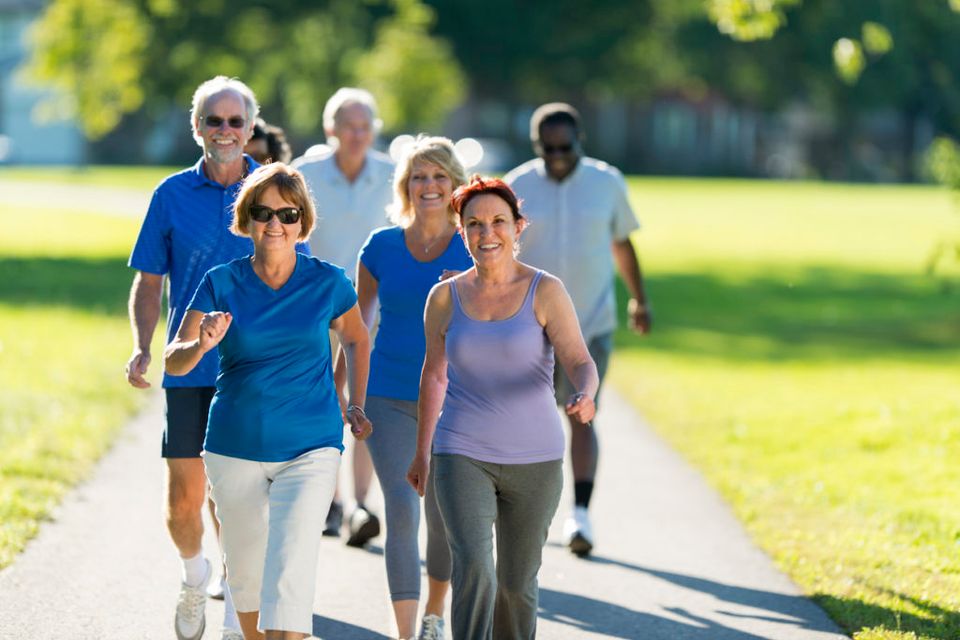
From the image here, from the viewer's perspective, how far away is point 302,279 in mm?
5188

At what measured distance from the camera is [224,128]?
6027 millimetres

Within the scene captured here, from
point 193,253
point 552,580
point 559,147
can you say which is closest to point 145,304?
point 193,253

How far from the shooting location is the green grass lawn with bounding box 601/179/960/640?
25.3ft

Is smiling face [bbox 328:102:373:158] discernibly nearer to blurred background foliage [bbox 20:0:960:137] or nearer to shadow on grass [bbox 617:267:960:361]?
blurred background foliage [bbox 20:0:960:137]

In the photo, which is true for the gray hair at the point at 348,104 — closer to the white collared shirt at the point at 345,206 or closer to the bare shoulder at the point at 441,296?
the white collared shirt at the point at 345,206

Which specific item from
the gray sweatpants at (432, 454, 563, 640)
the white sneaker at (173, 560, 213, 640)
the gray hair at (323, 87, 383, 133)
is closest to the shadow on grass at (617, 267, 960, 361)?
the gray hair at (323, 87, 383, 133)

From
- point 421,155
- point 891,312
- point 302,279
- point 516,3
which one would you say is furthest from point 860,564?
point 516,3

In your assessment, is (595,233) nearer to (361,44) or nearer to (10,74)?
(361,44)

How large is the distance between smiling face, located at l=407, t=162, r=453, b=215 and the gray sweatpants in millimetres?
1210

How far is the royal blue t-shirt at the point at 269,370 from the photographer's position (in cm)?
504

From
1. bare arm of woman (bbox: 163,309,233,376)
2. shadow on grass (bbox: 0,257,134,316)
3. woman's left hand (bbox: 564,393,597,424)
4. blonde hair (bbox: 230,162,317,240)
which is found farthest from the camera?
shadow on grass (bbox: 0,257,134,316)

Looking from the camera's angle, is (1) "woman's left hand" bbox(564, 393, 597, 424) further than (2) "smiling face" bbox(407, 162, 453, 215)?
No

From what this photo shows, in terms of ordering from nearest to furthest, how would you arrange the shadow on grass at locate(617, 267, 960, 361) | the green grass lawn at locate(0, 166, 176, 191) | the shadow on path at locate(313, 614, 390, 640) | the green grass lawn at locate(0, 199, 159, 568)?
the shadow on path at locate(313, 614, 390, 640)
the green grass lawn at locate(0, 199, 159, 568)
the shadow on grass at locate(617, 267, 960, 361)
the green grass lawn at locate(0, 166, 176, 191)

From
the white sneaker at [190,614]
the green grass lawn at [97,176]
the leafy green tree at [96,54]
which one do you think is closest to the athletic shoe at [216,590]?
the white sneaker at [190,614]
